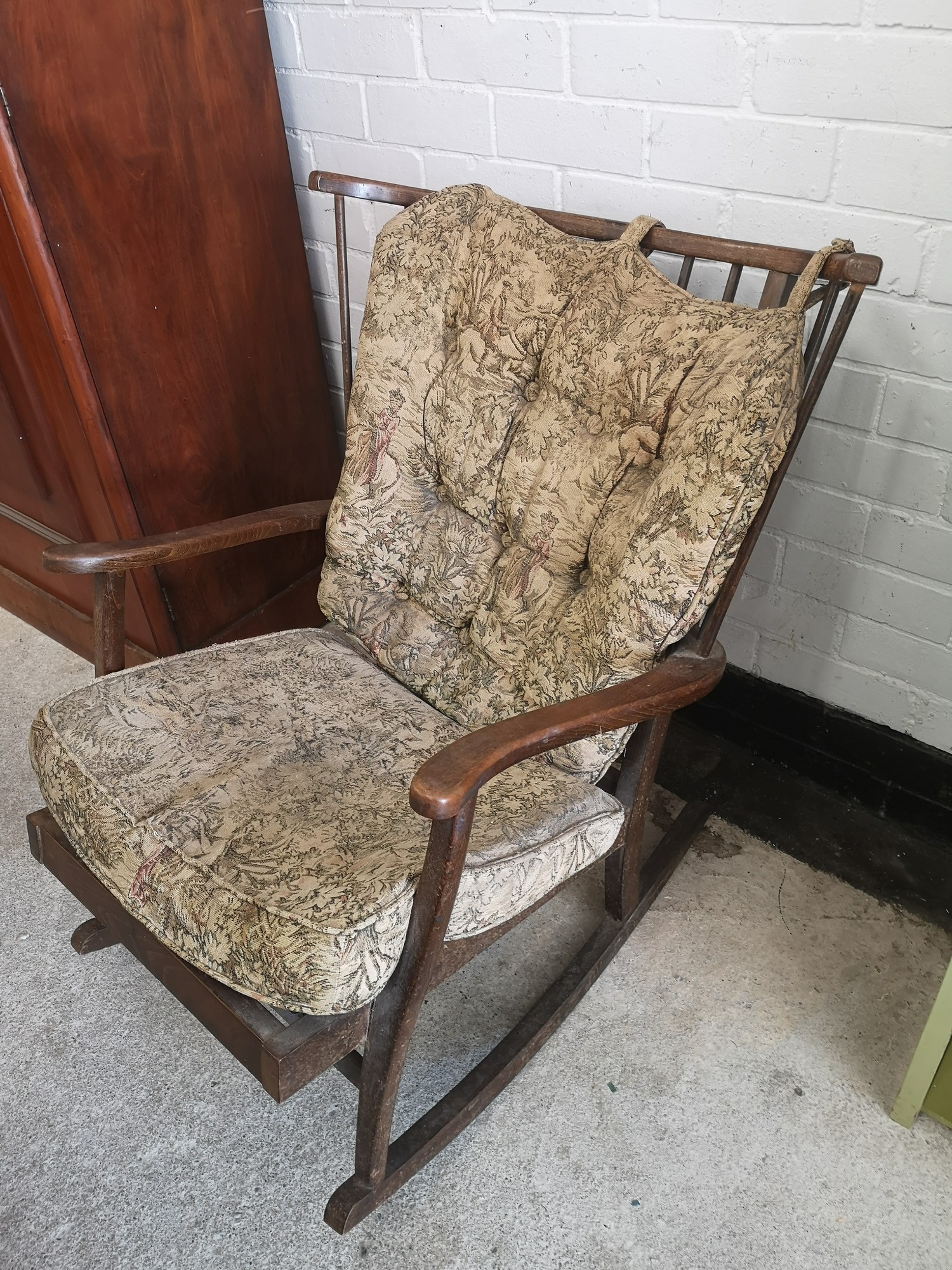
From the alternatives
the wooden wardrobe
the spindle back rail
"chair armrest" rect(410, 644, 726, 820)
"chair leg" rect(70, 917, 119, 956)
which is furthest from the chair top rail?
"chair leg" rect(70, 917, 119, 956)

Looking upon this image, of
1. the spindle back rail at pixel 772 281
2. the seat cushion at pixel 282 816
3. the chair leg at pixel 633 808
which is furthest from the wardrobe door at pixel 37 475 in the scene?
the chair leg at pixel 633 808

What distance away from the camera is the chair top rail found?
1.02 meters

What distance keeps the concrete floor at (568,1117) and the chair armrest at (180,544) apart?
62 cm

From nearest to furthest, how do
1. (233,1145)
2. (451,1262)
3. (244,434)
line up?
(451,1262)
(233,1145)
(244,434)

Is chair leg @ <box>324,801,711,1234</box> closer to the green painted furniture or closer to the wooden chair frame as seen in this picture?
the wooden chair frame

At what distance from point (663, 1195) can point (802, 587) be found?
0.86m

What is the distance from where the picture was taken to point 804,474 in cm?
140

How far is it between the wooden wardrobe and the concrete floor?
0.69m

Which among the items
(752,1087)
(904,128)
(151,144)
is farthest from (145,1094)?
(904,128)

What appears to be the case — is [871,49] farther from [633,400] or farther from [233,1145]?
[233,1145]

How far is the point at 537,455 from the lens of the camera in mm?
1232

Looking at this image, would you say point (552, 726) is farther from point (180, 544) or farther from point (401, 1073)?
point (180, 544)

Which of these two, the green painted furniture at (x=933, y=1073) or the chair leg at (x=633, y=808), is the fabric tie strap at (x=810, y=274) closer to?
the chair leg at (x=633, y=808)

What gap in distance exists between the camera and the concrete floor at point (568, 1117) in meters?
1.09
